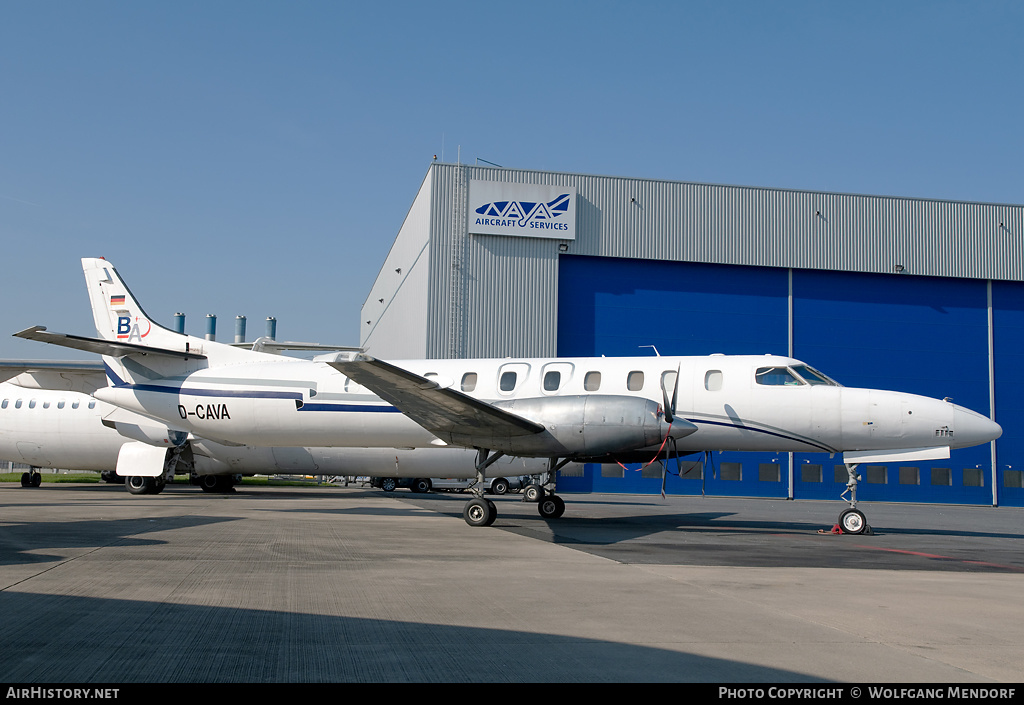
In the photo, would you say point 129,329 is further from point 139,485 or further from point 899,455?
point 899,455

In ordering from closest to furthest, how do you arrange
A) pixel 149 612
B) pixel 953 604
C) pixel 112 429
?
pixel 149 612 < pixel 953 604 < pixel 112 429

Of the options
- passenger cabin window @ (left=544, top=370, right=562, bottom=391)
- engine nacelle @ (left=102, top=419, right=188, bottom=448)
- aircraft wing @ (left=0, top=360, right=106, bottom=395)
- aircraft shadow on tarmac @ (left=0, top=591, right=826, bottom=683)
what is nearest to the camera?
aircraft shadow on tarmac @ (left=0, top=591, right=826, bottom=683)

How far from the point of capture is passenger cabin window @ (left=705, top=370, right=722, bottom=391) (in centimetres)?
1558

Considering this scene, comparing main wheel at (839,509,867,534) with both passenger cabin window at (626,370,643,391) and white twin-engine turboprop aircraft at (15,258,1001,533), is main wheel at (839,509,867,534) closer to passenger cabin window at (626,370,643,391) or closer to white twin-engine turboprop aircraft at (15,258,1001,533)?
white twin-engine turboprop aircraft at (15,258,1001,533)

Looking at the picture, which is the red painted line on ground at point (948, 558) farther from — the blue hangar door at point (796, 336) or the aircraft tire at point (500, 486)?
the blue hangar door at point (796, 336)

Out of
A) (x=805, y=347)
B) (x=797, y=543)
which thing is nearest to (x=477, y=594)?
(x=797, y=543)

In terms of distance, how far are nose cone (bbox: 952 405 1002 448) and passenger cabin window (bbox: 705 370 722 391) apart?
4409 mm

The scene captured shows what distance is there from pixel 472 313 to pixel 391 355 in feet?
45.1

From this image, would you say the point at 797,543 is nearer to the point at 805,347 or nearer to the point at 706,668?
Result: the point at 706,668

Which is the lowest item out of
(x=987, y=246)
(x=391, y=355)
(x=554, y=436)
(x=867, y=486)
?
(x=867, y=486)

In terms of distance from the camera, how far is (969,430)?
579 inches

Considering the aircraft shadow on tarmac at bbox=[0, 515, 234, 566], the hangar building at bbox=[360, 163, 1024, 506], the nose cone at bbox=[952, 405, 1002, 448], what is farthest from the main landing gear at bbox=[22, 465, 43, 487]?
the nose cone at bbox=[952, 405, 1002, 448]

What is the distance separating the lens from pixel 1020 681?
4285 mm

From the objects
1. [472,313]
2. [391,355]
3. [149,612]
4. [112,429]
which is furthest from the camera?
[391,355]
